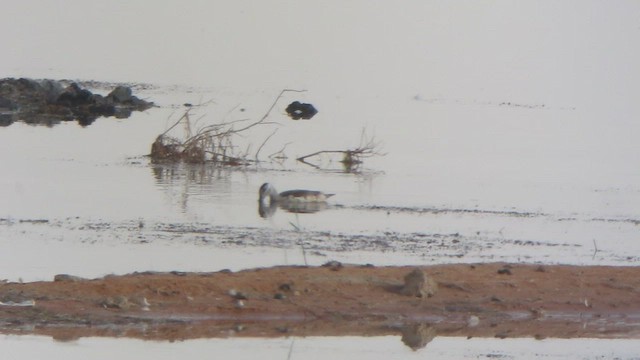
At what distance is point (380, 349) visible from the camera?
39.9ft

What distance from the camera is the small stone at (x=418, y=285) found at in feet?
44.0

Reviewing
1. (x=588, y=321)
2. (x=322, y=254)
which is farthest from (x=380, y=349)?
(x=322, y=254)

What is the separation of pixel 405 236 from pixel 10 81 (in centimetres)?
1923

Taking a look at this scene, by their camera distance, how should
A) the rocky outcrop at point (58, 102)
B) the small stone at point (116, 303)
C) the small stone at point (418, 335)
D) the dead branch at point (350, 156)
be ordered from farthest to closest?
the rocky outcrop at point (58, 102) → the dead branch at point (350, 156) → the small stone at point (418, 335) → the small stone at point (116, 303)

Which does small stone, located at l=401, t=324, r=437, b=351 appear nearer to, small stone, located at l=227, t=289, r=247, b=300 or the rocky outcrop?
small stone, located at l=227, t=289, r=247, b=300

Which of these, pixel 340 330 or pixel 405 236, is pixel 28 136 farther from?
pixel 340 330

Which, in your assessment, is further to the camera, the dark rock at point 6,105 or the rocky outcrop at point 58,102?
the dark rock at point 6,105

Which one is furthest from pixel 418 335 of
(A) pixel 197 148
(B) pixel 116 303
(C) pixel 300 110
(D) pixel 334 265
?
(C) pixel 300 110

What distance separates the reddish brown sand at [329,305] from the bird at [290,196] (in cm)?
458

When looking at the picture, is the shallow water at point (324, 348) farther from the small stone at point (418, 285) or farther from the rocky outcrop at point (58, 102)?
the rocky outcrop at point (58, 102)

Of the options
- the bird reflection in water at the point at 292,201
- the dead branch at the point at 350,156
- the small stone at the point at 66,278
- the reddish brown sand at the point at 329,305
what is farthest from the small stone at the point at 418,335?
the dead branch at the point at 350,156

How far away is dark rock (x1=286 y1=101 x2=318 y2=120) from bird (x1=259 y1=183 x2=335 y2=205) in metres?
16.1

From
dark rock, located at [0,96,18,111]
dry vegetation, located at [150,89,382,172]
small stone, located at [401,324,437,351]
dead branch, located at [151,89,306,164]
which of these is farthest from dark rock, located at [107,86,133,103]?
small stone, located at [401,324,437,351]

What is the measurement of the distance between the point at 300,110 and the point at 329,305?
2309cm
